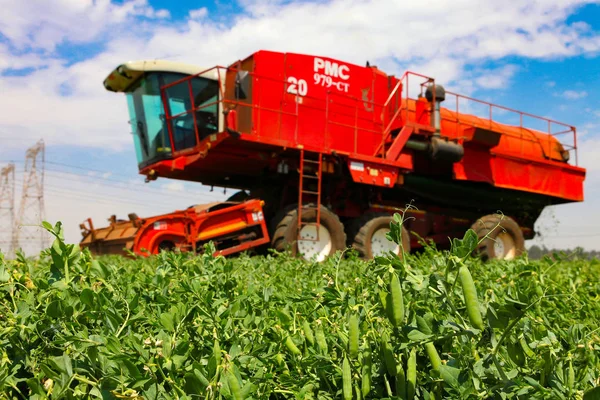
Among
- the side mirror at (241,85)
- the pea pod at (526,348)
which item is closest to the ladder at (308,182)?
the side mirror at (241,85)

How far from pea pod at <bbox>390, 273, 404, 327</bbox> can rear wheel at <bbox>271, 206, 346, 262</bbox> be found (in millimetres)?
7869

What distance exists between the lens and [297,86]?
9.91 metres

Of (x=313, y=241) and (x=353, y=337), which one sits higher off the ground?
(x=313, y=241)

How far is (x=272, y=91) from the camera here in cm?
973

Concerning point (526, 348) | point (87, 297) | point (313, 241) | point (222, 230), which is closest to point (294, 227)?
point (313, 241)

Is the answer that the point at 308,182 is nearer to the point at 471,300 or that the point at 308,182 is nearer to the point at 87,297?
the point at 87,297

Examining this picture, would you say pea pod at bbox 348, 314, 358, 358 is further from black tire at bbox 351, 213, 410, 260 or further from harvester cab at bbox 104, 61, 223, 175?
harvester cab at bbox 104, 61, 223, 175

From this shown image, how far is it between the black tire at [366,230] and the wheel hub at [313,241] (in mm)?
574

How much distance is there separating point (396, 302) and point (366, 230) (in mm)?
9001

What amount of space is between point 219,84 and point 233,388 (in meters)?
9.19

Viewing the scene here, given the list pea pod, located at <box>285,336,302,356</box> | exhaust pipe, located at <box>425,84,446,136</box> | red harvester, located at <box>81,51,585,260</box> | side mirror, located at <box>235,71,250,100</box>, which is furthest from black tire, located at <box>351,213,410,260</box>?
pea pod, located at <box>285,336,302,356</box>

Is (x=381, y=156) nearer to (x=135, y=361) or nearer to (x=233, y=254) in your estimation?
(x=233, y=254)

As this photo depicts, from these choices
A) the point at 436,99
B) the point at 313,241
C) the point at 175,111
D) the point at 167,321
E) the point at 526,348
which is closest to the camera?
the point at 526,348

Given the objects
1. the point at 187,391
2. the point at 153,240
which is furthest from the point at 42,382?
the point at 153,240
